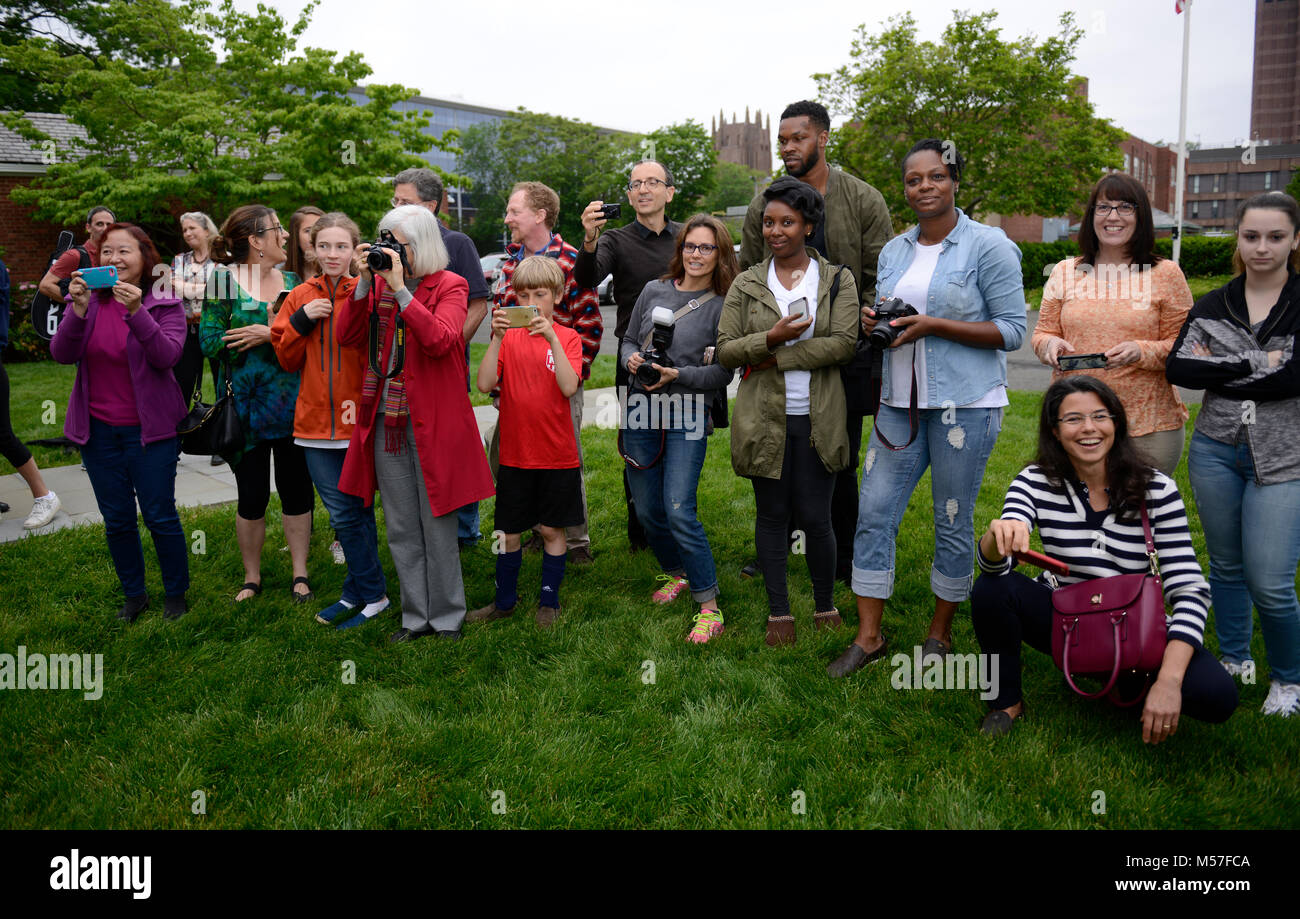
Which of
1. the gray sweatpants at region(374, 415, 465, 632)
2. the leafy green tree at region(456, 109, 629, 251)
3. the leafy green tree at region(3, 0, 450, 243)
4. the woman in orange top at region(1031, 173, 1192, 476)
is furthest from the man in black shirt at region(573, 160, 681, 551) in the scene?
the leafy green tree at region(456, 109, 629, 251)

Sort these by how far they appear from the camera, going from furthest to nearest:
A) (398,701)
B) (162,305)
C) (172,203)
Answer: (172,203), (162,305), (398,701)

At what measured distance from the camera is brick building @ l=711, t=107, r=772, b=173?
5827 inches

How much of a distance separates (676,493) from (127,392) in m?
3.02

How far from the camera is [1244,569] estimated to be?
3586 mm

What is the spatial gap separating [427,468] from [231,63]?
69.5 feet

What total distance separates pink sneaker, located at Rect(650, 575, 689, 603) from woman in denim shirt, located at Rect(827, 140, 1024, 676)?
1217 mm

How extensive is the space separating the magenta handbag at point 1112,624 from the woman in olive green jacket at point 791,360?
1175mm

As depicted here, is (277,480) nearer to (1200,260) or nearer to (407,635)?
(407,635)

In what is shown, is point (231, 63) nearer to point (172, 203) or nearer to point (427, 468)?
point (172, 203)

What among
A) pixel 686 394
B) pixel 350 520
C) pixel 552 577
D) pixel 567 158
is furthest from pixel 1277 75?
pixel 350 520

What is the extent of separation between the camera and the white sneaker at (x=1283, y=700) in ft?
11.5

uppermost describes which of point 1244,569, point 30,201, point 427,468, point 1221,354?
point 30,201
